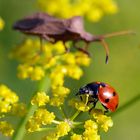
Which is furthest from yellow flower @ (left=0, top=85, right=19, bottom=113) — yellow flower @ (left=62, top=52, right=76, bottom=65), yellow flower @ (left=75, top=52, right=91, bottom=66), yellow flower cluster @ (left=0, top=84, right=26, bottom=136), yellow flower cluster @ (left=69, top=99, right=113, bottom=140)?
yellow flower @ (left=75, top=52, right=91, bottom=66)

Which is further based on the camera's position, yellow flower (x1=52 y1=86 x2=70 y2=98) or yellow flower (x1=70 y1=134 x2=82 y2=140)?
yellow flower (x1=52 y1=86 x2=70 y2=98)

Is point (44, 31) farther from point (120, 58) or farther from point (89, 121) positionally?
point (120, 58)

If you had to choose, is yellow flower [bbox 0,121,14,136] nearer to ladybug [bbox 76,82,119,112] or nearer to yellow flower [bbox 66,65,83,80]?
ladybug [bbox 76,82,119,112]

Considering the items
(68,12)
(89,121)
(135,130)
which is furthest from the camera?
(135,130)

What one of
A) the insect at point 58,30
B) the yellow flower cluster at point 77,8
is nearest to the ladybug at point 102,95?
the insect at point 58,30

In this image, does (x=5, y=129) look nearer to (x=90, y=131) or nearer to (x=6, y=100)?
(x=6, y=100)

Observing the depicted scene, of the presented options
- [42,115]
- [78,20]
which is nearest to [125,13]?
[78,20]
